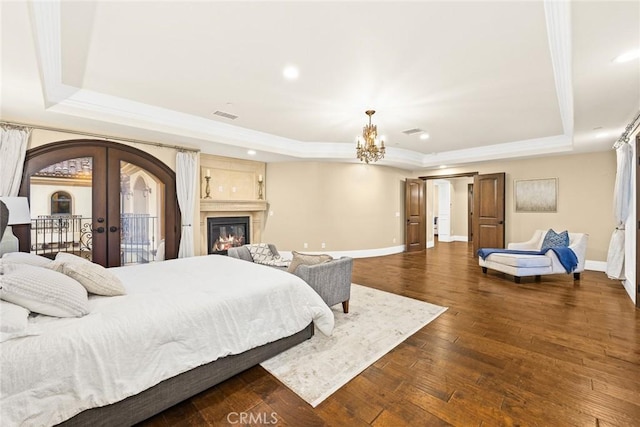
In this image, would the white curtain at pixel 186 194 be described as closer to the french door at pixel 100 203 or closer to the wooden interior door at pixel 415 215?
the french door at pixel 100 203

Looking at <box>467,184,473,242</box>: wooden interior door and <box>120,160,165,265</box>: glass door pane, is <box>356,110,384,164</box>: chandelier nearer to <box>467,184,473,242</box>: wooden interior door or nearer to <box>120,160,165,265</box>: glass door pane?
<box>120,160,165,265</box>: glass door pane

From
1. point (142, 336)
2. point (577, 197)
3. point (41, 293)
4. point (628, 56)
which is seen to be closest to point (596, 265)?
point (577, 197)

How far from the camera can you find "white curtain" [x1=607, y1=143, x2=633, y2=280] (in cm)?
424

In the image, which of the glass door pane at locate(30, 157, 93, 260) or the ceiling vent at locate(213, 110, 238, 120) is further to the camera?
the ceiling vent at locate(213, 110, 238, 120)

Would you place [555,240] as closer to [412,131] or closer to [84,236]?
[412,131]

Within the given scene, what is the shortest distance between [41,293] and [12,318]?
24cm

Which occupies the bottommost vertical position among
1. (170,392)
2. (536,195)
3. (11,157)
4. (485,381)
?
(485,381)

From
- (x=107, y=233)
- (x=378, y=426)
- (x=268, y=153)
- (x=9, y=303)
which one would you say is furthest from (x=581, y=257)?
(x=107, y=233)

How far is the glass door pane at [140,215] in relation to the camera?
4676 mm

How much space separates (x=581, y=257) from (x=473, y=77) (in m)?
4.12

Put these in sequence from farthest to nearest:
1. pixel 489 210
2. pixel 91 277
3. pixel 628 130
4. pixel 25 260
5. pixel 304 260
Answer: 1. pixel 489 210
2. pixel 628 130
3. pixel 304 260
4. pixel 25 260
5. pixel 91 277

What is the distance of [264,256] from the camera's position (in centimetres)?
474

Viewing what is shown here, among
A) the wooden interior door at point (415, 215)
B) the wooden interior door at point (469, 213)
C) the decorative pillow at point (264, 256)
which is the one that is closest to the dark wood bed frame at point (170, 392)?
the decorative pillow at point (264, 256)

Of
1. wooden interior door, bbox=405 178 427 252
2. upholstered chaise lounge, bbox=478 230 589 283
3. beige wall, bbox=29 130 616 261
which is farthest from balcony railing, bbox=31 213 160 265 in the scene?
wooden interior door, bbox=405 178 427 252
